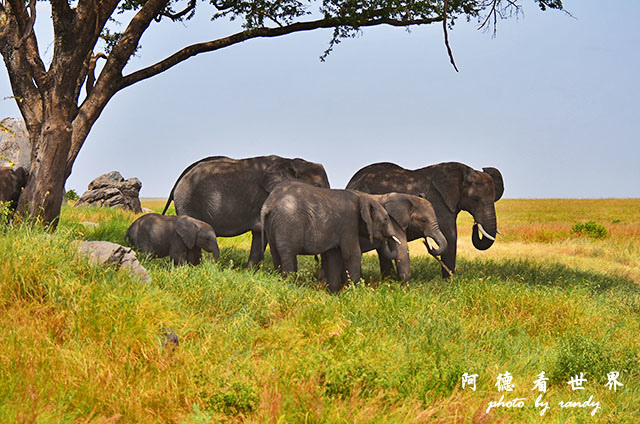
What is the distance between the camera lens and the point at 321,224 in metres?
8.98

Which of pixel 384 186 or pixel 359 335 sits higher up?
pixel 384 186

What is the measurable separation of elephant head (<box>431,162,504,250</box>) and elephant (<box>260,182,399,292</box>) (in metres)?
2.62

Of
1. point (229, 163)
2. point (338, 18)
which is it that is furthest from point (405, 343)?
point (338, 18)

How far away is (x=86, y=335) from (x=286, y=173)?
20.4 ft

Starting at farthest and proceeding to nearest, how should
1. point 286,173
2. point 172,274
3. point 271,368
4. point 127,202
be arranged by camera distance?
point 127,202, point 286,173, point 172,274, point 271,368

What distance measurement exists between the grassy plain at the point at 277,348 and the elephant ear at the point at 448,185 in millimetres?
3208

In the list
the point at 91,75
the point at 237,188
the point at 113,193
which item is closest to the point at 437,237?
the point at 237,188

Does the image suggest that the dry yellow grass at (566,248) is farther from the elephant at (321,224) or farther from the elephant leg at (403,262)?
the elephant at (321,224)

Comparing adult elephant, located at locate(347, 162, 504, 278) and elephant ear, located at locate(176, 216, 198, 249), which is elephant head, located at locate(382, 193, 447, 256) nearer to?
adult elephant, located at locate(347, 162, 504, 278)

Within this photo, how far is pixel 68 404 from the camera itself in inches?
174

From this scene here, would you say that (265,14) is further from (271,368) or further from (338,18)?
(271,368)

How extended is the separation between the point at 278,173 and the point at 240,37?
315cm

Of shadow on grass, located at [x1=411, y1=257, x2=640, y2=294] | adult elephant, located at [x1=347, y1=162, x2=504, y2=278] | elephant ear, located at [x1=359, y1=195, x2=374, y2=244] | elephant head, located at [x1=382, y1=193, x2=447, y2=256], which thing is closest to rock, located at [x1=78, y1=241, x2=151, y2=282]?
elephant ear, located at [x1=359, y1=195, x2=374, y2=244]

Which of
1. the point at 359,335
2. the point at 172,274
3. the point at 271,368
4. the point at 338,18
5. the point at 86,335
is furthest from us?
the point at 338,18
